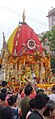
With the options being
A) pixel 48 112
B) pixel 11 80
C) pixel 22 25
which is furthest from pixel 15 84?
pixel 48 112

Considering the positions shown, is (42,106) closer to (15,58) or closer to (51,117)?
(51,117)

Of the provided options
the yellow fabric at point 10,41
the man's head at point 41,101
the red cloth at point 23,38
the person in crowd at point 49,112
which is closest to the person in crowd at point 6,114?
the man's head at point 41,101

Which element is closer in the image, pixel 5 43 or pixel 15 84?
pixel 15 84

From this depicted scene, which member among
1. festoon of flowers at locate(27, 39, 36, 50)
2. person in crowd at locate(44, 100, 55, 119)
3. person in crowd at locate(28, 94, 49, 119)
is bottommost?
festoon of flowers at locate(27, 39, 36, 50)

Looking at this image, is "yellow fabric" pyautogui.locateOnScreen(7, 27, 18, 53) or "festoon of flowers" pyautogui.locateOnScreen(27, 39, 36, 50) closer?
"festoon of flowers" pyautogui.locateOnScreen(27, 39, 36, 50)

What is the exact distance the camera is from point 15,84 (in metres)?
24.6

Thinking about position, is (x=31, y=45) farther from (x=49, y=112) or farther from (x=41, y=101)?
(x=41, y=101)

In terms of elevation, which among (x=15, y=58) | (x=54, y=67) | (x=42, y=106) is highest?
(x=42, y=106)

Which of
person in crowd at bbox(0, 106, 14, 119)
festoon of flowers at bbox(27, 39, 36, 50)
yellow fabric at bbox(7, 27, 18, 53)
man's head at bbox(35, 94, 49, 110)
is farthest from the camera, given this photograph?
yellow fabric at bbox(7, 27, 18, 53)

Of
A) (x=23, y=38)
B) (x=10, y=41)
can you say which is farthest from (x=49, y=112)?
(x=10, y=41)

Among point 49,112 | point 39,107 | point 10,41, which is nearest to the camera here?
point 39,107

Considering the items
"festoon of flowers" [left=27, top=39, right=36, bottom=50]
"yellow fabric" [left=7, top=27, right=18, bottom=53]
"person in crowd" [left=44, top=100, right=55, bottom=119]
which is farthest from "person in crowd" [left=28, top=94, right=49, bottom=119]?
"yellow fabric" [left=7, top=27, right=18, bottom=53]

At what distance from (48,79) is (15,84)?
4094 millimetres

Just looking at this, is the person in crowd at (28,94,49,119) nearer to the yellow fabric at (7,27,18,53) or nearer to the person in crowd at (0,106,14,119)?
the person in crowd at (0,106,14,119)
